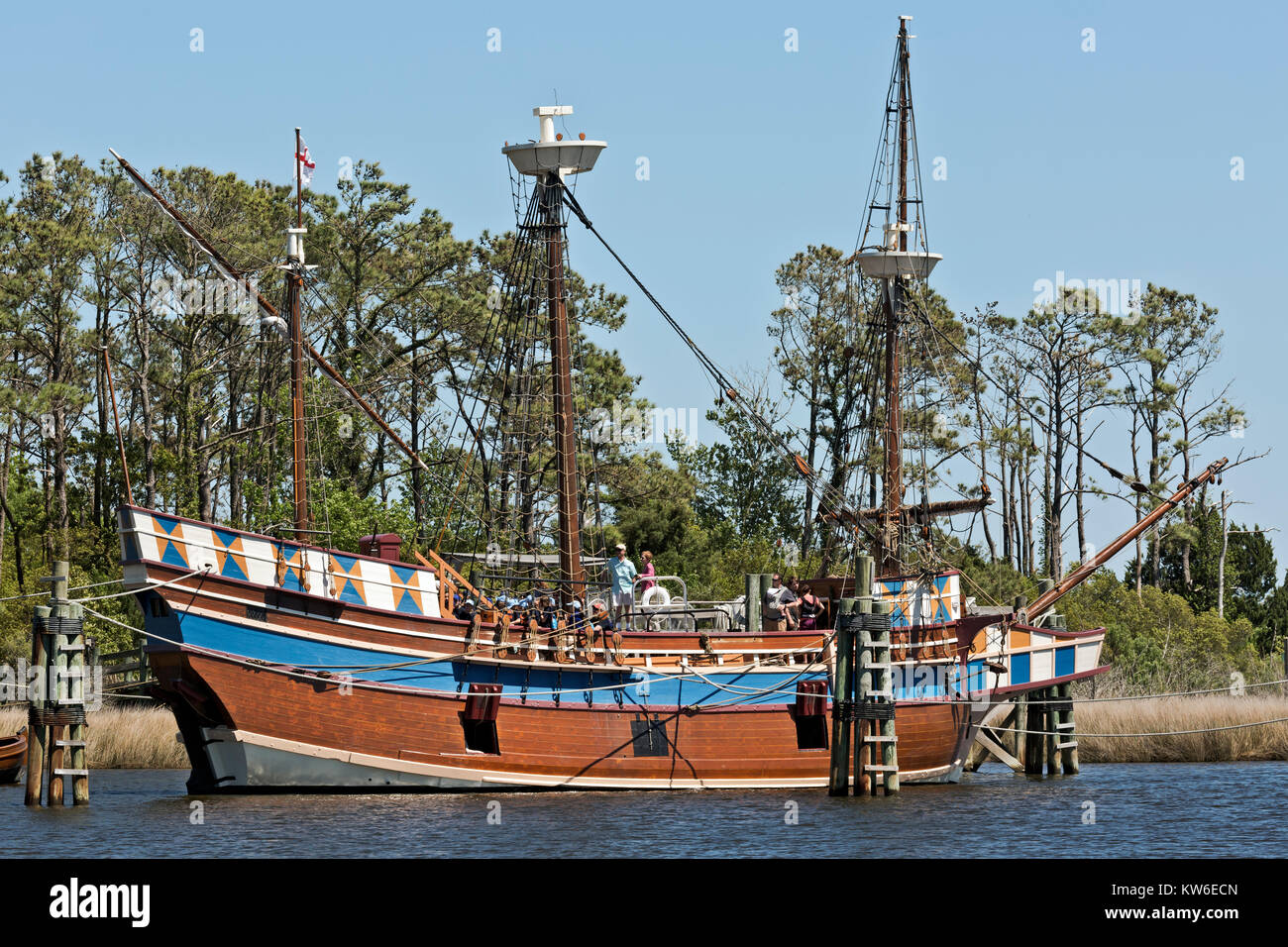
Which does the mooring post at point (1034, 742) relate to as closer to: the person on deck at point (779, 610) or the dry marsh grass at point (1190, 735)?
the dry marsh grass at point (1190, 735)

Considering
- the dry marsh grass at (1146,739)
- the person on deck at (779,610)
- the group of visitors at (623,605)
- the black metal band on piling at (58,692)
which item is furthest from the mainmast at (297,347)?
the person on deck at (779,610)

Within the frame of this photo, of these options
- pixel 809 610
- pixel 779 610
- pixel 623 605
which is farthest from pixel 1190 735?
pixel 623 605

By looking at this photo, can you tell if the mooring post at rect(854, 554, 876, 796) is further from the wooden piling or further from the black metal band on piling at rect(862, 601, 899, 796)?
the wooden piling

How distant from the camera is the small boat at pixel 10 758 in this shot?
35.7 metres

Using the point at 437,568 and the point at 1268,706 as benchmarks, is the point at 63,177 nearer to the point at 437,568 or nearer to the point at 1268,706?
the point at 437,568

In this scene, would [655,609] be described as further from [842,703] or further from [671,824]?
[671,824]

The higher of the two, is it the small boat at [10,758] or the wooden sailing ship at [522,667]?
the wooden sailing ship at [522,667]

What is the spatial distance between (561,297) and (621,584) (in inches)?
253

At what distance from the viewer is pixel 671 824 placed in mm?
28234

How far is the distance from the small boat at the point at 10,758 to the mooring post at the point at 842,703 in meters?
15.0
